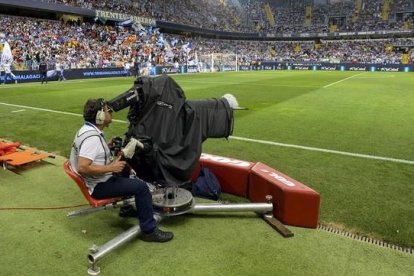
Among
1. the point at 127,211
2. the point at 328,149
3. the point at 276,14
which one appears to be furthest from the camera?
the point at 276,14

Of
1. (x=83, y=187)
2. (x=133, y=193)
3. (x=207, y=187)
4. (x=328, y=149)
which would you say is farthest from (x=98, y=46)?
(x=133, y=193)

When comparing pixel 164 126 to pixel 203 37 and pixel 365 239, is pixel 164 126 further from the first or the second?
pixel 203 37

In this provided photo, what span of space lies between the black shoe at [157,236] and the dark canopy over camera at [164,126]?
0.56m

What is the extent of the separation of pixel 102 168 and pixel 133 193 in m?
0.47

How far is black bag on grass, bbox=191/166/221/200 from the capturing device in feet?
17.9

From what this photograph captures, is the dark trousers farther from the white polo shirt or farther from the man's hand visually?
the man's hand

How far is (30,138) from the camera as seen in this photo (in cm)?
923

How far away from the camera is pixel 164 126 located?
4.06 meters

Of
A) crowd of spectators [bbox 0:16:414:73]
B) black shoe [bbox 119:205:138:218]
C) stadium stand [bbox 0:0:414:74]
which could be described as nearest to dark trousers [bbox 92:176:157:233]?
black shoe [bbox 119:205:138:218]

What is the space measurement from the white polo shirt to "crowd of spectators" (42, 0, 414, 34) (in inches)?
2083

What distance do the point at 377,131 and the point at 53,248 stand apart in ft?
30.2

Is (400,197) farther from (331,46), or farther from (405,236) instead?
(331,46)

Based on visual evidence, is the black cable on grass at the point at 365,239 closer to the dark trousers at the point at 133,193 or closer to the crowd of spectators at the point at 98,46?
the dark trousers at the point at 133,193

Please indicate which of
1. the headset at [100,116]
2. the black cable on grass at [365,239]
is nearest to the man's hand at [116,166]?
the headset at [100,116]
